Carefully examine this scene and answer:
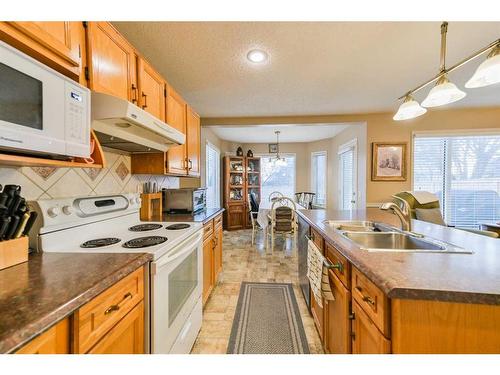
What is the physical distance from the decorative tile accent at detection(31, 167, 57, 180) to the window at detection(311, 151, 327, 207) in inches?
207

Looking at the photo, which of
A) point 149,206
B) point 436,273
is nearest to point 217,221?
point 149,206

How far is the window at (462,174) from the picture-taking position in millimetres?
3309

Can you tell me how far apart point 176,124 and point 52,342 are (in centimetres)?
189

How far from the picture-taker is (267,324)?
1795mm

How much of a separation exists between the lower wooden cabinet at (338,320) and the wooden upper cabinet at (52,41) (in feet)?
5.42

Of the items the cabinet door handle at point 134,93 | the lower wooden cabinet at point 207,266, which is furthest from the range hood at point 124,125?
the lower wooden cabinet at point 207,266

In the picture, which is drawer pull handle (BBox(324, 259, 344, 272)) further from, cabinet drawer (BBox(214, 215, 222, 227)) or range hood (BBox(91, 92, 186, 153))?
cabinet drawer (BBox(214, 215, 222, 227))

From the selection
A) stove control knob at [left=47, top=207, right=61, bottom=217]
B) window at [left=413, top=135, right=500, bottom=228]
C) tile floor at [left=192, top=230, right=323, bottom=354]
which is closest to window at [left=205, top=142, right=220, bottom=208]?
tile floor at [left=192, top=230, right=323, bottom=354]

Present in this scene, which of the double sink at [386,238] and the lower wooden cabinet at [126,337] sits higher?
the double sink at [386,238]

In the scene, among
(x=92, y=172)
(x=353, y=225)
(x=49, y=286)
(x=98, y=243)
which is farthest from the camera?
(x=353, y=225)

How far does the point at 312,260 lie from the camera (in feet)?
4.77

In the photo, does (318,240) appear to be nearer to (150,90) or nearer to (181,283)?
(181,283)

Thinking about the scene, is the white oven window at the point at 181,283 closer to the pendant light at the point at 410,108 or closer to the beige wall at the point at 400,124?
the pendant light at the point at 410,108
